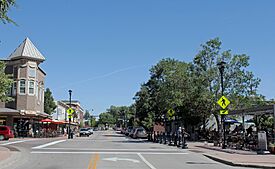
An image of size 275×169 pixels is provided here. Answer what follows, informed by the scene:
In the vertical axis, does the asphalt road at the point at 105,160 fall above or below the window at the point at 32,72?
below

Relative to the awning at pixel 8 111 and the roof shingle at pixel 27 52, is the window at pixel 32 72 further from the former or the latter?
the awning at pixel 8 111

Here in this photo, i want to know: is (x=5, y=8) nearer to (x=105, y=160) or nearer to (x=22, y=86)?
(x=105, y=160)

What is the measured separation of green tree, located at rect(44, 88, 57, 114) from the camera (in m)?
91.5

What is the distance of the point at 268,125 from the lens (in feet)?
149

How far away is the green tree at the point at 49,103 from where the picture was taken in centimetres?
9154

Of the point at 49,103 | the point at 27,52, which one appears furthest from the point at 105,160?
the point at 49,103

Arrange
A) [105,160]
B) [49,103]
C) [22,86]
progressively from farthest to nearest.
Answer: [49,103], [22,86], [105,160]

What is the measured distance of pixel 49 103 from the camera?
3684 inches

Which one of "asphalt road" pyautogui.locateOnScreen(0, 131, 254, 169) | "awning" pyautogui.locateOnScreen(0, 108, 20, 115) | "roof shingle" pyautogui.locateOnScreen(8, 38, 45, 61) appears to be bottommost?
"asphalt road" pyautogui.locateOnScreen(0, 131, 254, 169)

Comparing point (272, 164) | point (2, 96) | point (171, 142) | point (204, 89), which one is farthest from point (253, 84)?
point (2, 96)

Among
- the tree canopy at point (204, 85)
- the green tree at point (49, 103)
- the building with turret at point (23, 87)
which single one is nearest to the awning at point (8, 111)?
the building with turret at point (23, 87)

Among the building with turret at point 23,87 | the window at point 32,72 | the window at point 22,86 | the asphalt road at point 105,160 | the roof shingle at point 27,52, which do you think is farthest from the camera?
the window at point 32,72

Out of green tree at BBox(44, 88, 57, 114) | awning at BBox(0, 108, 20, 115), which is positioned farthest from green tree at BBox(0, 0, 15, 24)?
green tree at BBox(44, 88, 57, 114)

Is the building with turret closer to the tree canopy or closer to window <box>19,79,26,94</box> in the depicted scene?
window <box>19,79,26,94</box>
